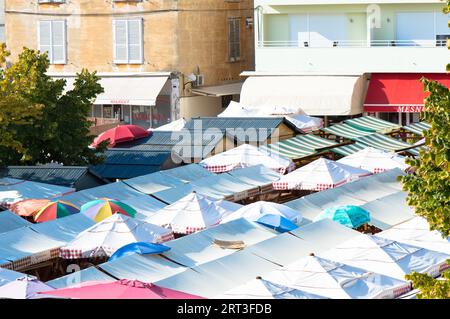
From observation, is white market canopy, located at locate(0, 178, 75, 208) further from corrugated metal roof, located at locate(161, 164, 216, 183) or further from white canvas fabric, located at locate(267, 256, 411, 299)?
white canvas fabric, located at locate(267, 256, 411, 299)

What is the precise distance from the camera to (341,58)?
43.8 metres

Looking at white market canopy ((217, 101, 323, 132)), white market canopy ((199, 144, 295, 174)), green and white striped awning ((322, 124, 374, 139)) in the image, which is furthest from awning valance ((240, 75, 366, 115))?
white market canopy ((199, 144, 295, 174))

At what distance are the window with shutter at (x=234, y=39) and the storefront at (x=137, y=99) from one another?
11.9ft

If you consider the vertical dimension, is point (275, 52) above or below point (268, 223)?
above

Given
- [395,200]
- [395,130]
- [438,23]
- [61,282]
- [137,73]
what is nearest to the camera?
[61,282]

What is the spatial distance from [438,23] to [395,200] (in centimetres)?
2125

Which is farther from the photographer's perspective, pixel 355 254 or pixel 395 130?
pixel 395 130

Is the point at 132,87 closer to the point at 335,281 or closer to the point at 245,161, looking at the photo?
the point at 245,161

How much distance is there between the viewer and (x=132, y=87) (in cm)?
4644

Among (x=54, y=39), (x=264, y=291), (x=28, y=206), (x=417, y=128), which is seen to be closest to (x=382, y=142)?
(x=417, y=128)

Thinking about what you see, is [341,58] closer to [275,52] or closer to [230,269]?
[275,52]

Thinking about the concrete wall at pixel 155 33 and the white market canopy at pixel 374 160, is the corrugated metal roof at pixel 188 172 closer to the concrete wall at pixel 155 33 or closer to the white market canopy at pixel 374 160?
the white market canopy at pixel 374 160

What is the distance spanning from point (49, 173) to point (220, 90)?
21.0m
